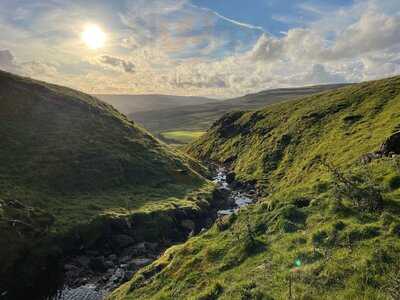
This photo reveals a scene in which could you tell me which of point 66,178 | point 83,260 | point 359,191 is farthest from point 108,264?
point 359,191

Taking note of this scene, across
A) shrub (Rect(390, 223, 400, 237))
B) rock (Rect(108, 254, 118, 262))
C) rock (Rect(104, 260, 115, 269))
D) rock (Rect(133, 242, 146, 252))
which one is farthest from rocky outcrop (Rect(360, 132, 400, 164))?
rock (Rect(108, 254, 118, 262))

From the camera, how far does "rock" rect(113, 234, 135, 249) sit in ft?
197

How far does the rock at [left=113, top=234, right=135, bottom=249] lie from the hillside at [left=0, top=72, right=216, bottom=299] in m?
3.03

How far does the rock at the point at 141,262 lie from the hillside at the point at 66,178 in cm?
1029

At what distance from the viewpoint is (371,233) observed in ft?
74.2

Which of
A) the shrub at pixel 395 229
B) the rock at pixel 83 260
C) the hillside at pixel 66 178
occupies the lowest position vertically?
the rock at pixel 83 260

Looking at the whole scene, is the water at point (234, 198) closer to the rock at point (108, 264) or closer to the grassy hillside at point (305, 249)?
the rock at point (108, 264)

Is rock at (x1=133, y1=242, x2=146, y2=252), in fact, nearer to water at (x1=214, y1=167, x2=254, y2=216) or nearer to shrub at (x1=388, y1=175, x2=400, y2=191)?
water at (x1=214, y1=167, x2=254, y2=216)

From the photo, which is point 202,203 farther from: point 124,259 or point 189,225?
point 124,259

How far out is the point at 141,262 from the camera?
5275cm

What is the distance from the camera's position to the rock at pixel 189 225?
228 ft

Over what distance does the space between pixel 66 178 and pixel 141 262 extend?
119 ft

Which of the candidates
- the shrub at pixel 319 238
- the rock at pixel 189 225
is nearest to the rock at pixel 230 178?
the rock at pixel 189 225

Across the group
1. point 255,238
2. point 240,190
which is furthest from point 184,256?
point 240,190
